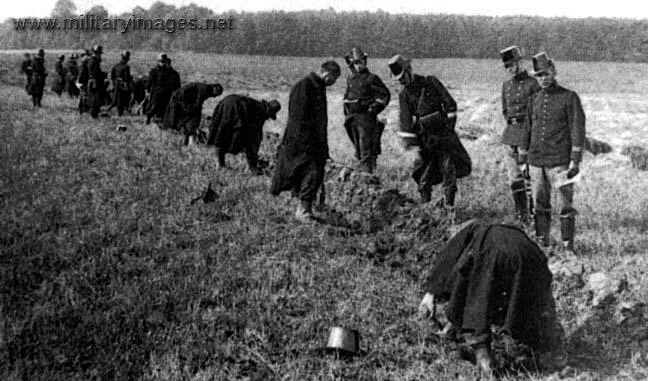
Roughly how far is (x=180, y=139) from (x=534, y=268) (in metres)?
10.1

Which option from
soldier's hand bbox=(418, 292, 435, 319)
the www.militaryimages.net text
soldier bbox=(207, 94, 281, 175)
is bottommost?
soldier's hand bbox=(418, 292, 435, 319)

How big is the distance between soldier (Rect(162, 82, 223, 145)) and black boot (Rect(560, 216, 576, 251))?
733cm

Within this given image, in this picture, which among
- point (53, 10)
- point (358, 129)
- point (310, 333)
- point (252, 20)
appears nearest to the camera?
point (310, 333)

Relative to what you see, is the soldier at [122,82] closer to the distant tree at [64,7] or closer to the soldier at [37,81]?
the soldier at [37,81]

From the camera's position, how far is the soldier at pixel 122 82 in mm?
18312

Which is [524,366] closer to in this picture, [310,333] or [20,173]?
[310,333]

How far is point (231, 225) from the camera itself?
26.1 feet

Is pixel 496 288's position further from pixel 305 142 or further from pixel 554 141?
pixel 305 142

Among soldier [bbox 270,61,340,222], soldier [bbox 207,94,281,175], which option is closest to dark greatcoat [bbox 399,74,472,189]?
soldier [bbox 270,61,340,222]

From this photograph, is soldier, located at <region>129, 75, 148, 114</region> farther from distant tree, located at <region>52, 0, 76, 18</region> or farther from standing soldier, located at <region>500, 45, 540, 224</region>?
distant tree, located at <region>52, 0, 76, 18</region>

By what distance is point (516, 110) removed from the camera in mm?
8320

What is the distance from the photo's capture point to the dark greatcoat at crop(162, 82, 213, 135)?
43.3 ft

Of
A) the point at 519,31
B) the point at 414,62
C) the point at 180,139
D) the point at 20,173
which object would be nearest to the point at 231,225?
the point at 20,173

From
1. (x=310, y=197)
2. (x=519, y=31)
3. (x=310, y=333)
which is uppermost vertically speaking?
(x=519, y=31)
